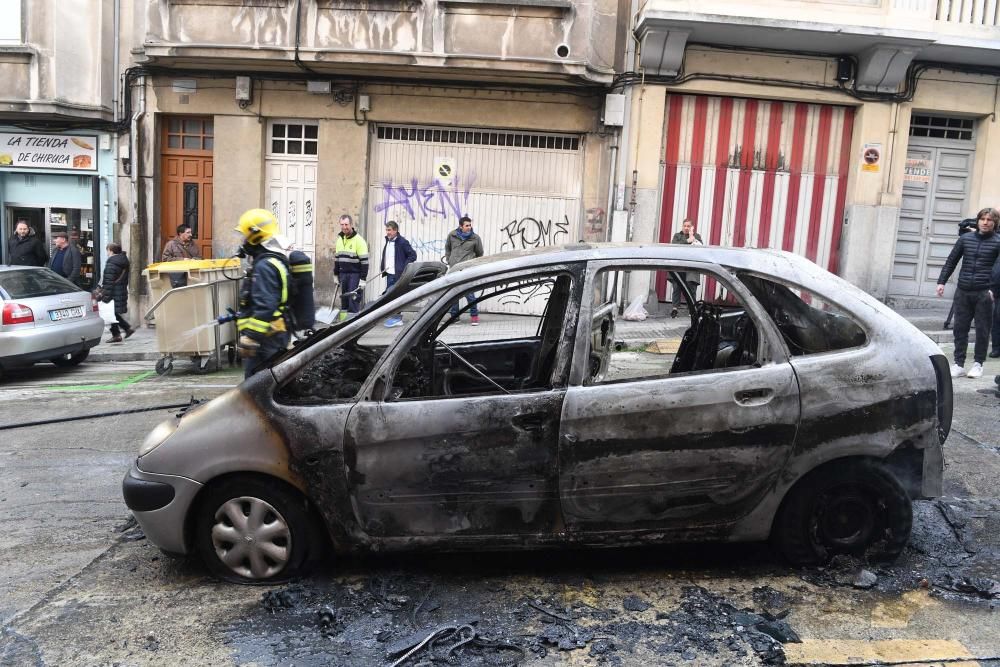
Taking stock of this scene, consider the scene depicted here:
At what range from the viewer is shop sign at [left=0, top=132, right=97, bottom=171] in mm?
14664

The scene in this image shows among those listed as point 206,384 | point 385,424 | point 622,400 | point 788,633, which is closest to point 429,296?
point 385,424

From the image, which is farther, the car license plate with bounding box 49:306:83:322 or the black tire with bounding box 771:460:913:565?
the car license plate with bounding box 49:306:83:322

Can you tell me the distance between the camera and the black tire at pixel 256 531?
3901mm

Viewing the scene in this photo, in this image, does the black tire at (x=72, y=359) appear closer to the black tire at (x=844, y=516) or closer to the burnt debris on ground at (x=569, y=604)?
the burnt debris on ground at (x=569, y=604)

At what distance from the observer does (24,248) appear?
46.3 ft

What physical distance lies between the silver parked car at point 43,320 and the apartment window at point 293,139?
4.66 meters

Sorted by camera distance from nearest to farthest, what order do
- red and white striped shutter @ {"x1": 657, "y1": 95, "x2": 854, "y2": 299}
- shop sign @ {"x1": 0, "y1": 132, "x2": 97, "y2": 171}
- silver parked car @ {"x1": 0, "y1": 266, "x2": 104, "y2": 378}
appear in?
silver parked car @ {"x1": 0, "y1": 266, "x2": 104, "y2": 378} < red and white striped shutter @ {"x1": 657, "y1": 95, "x2": 854, "y2": 299} < shop sign @ {"x1": 0, "y1": 132, "x2": 97, "y2": 171}

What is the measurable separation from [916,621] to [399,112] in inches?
465

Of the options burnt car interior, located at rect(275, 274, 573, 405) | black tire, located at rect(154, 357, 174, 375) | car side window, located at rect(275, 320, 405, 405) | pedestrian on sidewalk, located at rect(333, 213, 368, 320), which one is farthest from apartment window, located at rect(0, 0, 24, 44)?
car side window, located at rect(275, 320, 405, 405)

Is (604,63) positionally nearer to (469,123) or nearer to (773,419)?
(469,123)

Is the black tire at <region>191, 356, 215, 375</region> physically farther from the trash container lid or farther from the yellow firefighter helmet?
the yellow firefighter helmet

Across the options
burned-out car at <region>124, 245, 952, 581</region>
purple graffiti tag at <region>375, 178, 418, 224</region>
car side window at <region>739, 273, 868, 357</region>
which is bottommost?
burned-out car at <region>124, 245, 952, 581</region>

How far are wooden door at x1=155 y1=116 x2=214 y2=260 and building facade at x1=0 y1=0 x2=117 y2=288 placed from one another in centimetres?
95

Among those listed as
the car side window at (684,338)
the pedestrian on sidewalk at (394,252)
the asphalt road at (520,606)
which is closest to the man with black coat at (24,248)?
the pedestrian on sidewalk at (394,252)
